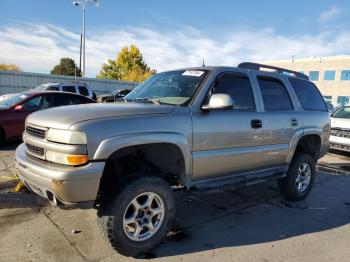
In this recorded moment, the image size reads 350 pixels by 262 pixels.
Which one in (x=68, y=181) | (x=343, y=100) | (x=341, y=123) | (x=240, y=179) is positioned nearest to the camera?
(x=68, y=181)

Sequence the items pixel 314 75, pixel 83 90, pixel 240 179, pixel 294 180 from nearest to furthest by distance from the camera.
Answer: pixel 240 179
pixel 294 180
pixel 83 90
pixel 314 75

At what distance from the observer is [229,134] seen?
415 centimetres

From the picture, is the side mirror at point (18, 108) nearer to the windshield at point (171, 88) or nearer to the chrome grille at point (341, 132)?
the windshield at point (171, 88)

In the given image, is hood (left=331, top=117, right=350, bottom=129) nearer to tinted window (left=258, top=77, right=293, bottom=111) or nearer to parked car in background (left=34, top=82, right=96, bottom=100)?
tinted window (left=258, top=77, right=293, bottom=111)

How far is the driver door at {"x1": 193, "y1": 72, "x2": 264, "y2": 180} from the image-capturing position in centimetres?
391

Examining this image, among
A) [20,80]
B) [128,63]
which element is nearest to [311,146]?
[20,80]

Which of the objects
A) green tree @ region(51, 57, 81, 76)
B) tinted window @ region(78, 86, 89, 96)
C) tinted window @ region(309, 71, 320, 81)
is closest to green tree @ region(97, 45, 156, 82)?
green tree @ region(51, 57, 81, 76)

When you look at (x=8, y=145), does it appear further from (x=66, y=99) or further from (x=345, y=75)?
(x=345, y=75)

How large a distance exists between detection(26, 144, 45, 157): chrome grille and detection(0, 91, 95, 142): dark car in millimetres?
5680

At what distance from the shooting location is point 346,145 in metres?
9.34

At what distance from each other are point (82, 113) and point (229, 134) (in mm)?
1724

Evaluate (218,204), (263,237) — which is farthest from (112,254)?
(218,204)

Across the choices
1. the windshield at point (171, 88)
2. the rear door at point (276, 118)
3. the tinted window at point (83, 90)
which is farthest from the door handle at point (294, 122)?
the tinted window at point (83, 90)

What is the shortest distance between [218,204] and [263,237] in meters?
1.15
